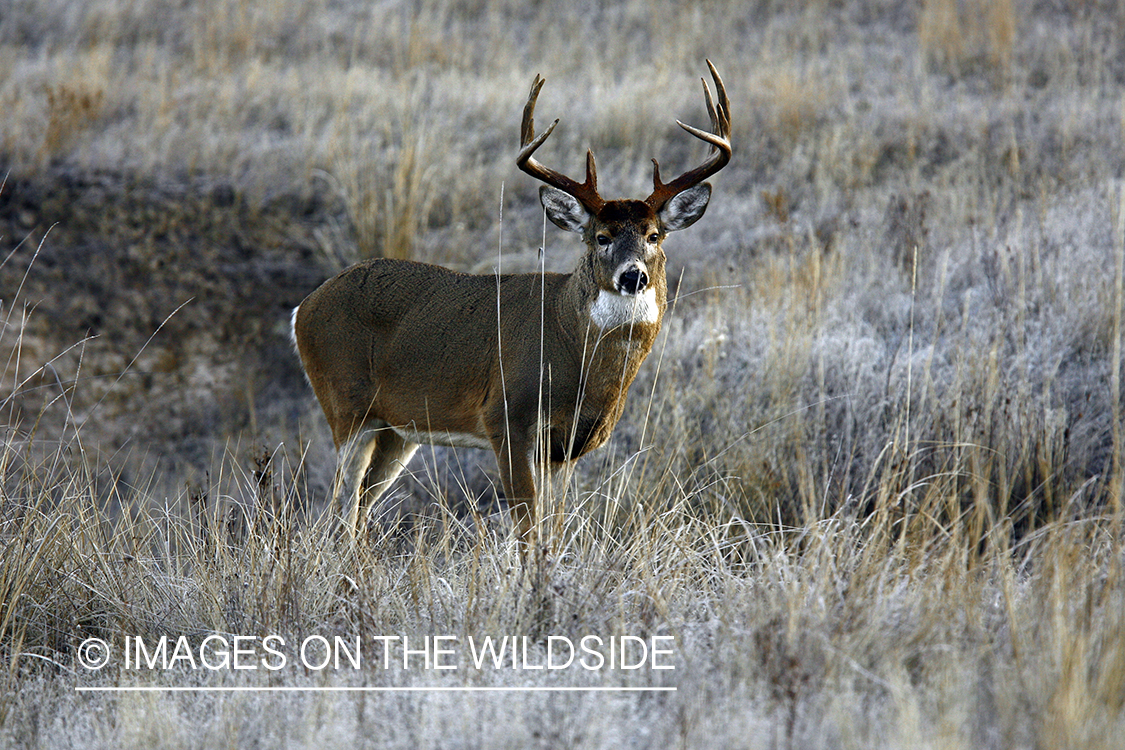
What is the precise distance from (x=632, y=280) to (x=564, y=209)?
605 millimetres

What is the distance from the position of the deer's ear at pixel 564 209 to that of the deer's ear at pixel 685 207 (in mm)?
355

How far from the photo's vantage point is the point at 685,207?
15.7 ft

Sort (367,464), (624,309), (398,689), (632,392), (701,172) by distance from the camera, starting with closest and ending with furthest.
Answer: (398,689), (624,309), (701,172), (367,464), (632,392)

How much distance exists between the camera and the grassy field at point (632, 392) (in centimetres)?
327

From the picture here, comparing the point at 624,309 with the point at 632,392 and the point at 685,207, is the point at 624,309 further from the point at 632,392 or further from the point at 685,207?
the point at 632,392

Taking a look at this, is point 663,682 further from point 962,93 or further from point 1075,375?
point 962,93

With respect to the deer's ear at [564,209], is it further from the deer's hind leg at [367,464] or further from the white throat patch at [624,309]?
the deer's hind leg at [367,464]

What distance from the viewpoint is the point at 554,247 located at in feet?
29.9

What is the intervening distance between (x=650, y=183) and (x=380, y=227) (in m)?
2.52

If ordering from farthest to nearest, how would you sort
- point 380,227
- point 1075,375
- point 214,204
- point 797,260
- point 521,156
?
point 214,204, point 380,227, point 797,260, point 1075,375, point 521,156

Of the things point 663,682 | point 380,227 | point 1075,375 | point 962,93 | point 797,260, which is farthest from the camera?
point 962,93

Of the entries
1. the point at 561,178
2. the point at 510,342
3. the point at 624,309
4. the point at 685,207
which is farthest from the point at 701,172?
the point at 510,342

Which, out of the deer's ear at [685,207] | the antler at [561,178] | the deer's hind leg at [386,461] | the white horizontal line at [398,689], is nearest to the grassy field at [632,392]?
the white horizontal line at [398,689]

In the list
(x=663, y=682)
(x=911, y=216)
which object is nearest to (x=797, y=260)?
(x=911, y=216)
